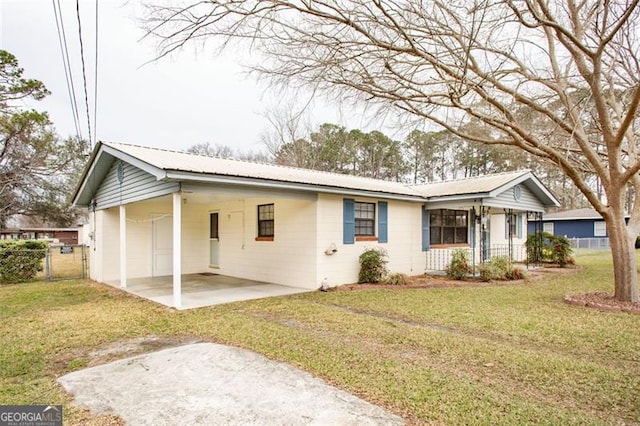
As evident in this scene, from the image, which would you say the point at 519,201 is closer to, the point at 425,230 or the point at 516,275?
the point at 516,275

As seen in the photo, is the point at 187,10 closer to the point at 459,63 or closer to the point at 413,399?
the point at 459,63

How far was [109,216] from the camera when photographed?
11695mm

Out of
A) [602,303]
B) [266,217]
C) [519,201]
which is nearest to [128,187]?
[266,217]

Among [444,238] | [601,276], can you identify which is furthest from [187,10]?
[601,276]

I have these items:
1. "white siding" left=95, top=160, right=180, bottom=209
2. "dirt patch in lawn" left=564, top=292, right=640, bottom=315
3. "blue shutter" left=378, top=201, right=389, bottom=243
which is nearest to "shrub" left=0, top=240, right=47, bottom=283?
"white siding" left=95, top=160, right=180, bottom=209

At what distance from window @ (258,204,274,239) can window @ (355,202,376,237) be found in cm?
243

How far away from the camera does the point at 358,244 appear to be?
34.7 feet

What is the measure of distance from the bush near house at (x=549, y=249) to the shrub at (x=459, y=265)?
576 cm

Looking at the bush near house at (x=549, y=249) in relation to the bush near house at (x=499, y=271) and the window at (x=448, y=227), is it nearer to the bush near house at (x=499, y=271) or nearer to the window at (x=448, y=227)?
the window at (x=448, y=227)

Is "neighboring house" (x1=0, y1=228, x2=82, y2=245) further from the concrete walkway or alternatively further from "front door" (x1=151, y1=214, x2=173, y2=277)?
the concrete walkway

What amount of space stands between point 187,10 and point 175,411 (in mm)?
5329

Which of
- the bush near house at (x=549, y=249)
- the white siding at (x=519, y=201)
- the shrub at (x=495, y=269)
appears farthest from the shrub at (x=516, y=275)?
the bush near house at (x=549, y=249)

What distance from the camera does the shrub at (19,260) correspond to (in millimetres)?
11602

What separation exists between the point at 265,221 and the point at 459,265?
5990 mm
